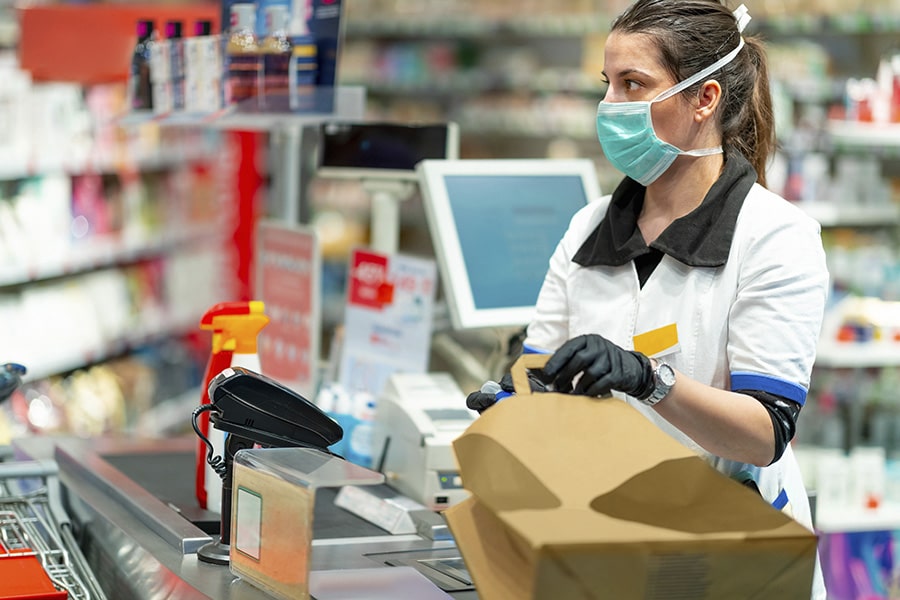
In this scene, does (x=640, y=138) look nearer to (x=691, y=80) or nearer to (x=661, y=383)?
(x=691, y=80)

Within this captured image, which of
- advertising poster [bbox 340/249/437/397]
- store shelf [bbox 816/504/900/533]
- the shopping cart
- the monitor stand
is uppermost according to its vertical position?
the monitor stand

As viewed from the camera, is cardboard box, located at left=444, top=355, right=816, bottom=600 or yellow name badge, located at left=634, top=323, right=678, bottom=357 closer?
cardboard box, located at left=444, top=355, right=816, bottom=600

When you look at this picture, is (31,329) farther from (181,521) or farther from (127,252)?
(181,521)

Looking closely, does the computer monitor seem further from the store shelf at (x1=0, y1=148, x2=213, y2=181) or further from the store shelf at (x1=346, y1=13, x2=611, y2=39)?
the store shelf at (x1=346, y1=13, x2=611, y2=39)

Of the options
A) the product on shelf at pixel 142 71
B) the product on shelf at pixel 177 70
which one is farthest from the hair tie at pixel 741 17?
the product on shelf at pixel 142 71

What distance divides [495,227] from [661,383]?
1.12m

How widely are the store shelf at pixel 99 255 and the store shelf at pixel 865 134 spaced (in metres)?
3.38

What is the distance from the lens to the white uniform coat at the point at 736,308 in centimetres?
186

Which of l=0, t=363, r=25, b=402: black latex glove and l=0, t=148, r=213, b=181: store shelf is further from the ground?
l=0, t=148, r=213, b=181: store shelf

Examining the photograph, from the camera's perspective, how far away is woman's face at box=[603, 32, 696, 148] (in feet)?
6.56

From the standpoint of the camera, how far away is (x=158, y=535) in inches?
84.6

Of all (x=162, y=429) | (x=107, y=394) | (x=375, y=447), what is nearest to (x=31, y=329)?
(x=107, y=394)

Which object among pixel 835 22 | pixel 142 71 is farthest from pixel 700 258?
pixel 835 22

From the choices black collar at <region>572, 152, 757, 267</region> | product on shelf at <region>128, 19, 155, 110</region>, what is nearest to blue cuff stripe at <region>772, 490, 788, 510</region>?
black collar at <region>572, 152, 757, 267</region>
